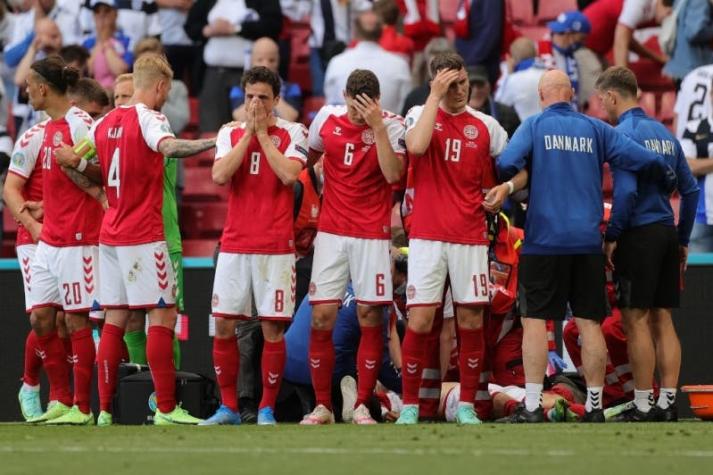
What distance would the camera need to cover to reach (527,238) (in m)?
10.3

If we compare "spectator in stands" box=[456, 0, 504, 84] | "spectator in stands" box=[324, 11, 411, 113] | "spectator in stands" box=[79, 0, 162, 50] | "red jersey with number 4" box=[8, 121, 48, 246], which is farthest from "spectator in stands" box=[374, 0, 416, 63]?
"red jersey with number 4" box=[8, 121, 48, 246]

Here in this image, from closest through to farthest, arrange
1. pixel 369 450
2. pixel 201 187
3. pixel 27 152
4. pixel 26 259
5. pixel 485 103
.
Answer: pixel 369 450 < pixel 27 152 < pixel 26 259 < pixel 485 103 < pixel 201 187

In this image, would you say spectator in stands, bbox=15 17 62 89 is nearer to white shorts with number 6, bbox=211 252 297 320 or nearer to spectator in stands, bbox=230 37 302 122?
spectator in stands, bbox=230 37 302 122

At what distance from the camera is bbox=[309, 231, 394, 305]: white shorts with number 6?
10.4 meters

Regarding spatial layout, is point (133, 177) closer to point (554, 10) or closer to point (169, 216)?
point (169, 216)

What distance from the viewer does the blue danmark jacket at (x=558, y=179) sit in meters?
10.2

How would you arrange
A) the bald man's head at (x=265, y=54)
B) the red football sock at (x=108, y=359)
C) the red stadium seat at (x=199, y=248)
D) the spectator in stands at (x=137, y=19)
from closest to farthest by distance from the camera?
the red football sock at (x=108, y=359), the bald man's head at (x=265, y=54), the red stadium seat at (x=199, y=248), the spectator in stands at (x=137, y=19)

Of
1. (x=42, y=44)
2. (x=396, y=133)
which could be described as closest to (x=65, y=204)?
(x=396, y=133)

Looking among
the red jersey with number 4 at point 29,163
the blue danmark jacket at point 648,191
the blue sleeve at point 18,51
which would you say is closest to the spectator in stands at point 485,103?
the blue danmark jacket at point 648,191

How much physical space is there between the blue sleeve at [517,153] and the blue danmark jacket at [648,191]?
0.66 metres

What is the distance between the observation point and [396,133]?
1055cm

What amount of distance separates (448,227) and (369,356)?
954 millimetres

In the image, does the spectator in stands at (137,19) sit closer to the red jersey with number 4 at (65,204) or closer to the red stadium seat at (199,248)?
the red stadium seat at (199,248)

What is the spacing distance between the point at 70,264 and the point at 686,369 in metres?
4.65
